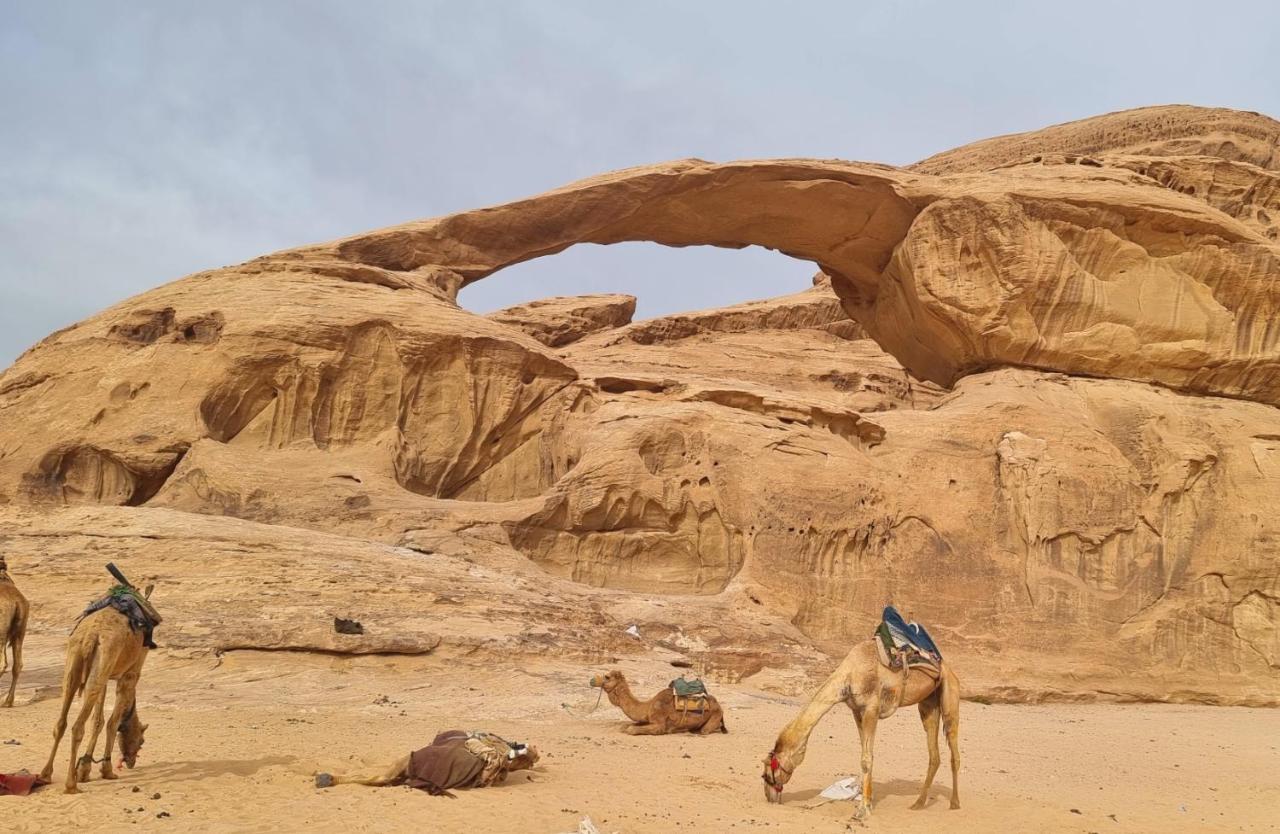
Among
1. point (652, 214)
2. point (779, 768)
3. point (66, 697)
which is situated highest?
point (652, 214)

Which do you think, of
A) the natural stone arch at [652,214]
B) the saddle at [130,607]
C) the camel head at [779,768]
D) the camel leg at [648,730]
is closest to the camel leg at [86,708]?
the saddle at [130,607]

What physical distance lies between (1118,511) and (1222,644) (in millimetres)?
2786

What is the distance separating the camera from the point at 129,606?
320 inches

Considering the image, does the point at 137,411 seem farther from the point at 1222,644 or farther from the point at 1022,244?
the point at 1222,644

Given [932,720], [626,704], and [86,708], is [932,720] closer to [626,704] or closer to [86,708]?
[626,704]

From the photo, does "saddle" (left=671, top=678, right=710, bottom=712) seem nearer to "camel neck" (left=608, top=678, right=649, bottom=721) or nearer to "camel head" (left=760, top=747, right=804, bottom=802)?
"camel neck" (left=608, top=678, right=649, bottom=721)

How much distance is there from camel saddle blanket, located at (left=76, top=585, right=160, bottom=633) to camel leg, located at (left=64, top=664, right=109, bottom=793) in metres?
0.46

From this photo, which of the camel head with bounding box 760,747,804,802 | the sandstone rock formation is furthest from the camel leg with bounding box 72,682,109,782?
the sandstone rock formation

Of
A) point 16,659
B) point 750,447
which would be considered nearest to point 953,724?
point 16,659

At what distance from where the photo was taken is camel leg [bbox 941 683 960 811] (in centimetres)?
874

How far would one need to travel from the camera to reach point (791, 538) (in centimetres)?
1794

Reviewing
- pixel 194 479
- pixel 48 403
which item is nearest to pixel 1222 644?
pixel 194 479

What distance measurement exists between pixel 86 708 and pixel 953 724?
6813 millimetres

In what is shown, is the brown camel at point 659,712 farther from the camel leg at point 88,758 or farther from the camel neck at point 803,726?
the camel leg at point 88,758
